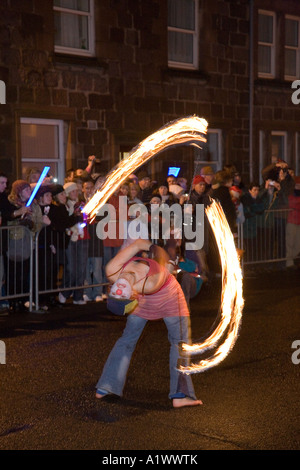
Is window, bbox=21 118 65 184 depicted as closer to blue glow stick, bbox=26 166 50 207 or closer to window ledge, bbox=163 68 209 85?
window ledge, bbox=163 68 209 85

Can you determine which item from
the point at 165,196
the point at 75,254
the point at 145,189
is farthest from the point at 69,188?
the point at 165,196

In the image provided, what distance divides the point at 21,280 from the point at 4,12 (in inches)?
251

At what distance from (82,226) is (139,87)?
8.33m

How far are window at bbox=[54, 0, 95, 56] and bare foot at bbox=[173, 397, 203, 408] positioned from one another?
Result: 11311 millimetres

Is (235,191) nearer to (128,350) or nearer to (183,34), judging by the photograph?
(183,34)

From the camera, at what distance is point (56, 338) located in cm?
945

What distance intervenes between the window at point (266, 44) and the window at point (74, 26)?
6.06 meters

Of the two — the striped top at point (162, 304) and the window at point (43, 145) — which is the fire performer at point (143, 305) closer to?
the striped top at point (162, 304)

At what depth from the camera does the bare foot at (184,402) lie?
6.63m

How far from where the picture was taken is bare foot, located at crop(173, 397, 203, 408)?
21.7ft

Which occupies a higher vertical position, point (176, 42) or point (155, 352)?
point (176, 42)

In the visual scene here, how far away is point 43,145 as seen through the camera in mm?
16297
